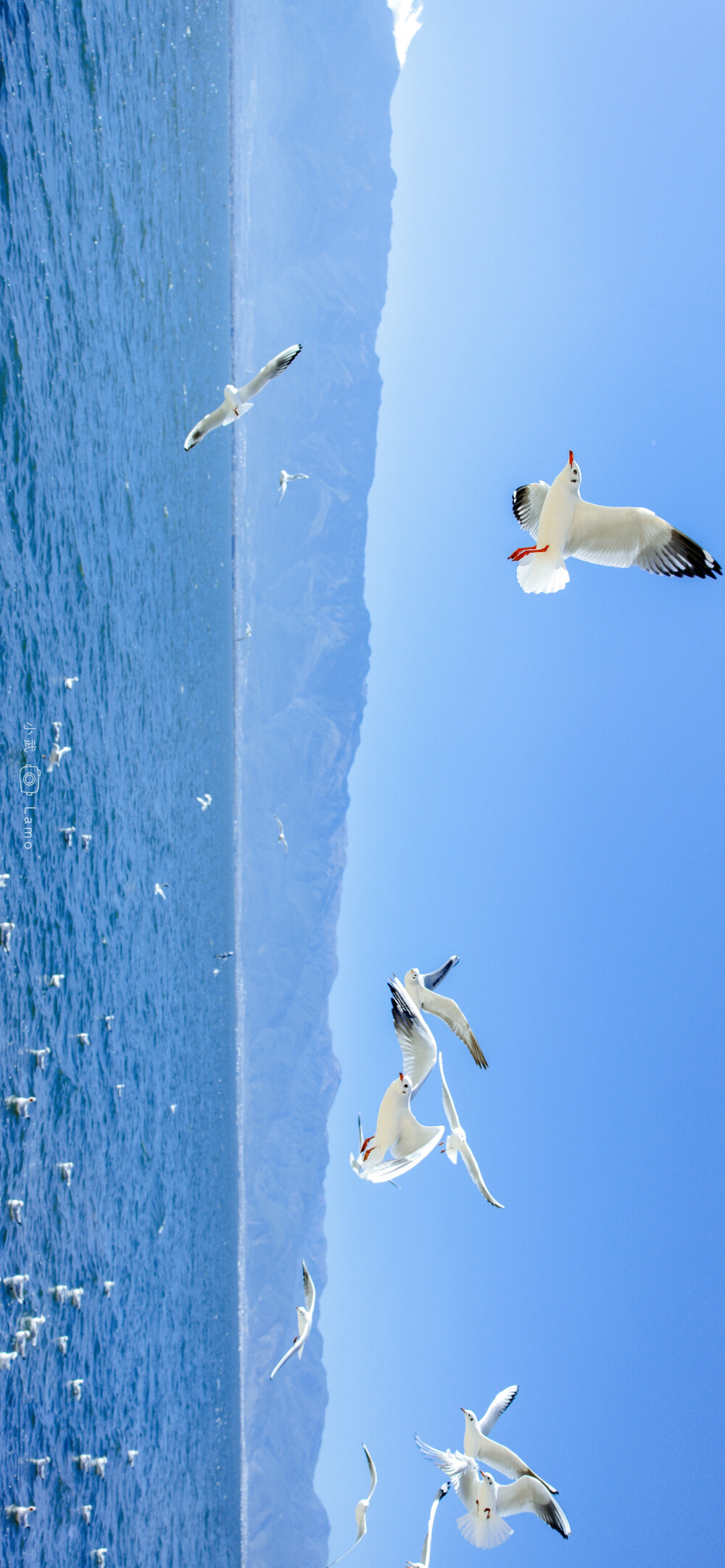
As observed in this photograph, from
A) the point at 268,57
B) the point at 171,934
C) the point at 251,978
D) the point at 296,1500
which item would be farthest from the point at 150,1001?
the point at 268,57

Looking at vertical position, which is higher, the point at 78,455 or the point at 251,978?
the point at 78,455

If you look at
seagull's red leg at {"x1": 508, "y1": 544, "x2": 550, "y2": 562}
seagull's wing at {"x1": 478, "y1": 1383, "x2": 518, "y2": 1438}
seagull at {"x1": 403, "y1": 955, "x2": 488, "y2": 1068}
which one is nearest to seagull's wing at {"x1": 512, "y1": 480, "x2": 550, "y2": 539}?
seagull's red leg at {"x1": 508, "y1": 544, "x2": 550, "y2": 562}

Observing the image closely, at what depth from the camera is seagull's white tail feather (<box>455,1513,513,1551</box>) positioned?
13.5ft

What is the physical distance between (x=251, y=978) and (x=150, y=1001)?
213 inches

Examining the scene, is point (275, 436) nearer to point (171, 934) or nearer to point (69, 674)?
point (171, 934)

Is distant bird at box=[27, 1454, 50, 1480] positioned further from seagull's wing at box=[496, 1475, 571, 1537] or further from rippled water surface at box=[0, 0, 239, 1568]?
seagull's wing at box=[496, 1475, 571, 1537]

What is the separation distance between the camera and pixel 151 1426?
609 cm

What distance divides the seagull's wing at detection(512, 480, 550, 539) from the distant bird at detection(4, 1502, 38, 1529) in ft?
13.8

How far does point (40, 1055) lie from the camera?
14.7 feet

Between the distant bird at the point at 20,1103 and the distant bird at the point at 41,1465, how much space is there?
135cm

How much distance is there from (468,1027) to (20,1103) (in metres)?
2.00

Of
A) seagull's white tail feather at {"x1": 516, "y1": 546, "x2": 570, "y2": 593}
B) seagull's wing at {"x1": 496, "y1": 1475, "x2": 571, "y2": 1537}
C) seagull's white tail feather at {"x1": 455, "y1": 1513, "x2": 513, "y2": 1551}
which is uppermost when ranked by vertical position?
seagull's white tail feather at {"x1": 516, "y1": 546, "x2": 570, "y2": 593}

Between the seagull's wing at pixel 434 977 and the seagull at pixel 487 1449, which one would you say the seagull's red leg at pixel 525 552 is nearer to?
the seagull's wing at pixel 434 977

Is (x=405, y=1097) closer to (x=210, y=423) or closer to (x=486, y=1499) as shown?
(x=486, y=1499)
